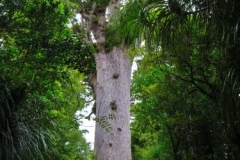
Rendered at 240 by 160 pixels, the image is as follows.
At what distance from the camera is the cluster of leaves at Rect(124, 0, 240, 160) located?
93.1 inches

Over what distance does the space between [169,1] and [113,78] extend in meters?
3.57

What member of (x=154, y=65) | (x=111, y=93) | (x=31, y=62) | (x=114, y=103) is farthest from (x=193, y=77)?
(x=111, y=93)

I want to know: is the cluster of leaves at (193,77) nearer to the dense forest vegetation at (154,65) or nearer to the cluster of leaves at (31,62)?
the dense forest vegetation at (154,65)

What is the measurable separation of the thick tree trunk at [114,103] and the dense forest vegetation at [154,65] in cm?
69

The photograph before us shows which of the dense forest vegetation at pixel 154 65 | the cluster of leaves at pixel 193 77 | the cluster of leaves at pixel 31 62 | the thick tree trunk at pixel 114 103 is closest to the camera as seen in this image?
the cluster of leaves at pixel 193 77

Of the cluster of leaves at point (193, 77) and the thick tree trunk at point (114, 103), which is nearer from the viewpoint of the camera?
the cluster of leaves at point (193, 77)

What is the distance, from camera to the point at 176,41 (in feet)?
10.2

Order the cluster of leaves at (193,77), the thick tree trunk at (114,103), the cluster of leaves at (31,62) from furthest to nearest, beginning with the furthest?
the thick tree trunk at (114,103) < the cluster of leaves at (31,62) < the cluster of leaves at (193,77)

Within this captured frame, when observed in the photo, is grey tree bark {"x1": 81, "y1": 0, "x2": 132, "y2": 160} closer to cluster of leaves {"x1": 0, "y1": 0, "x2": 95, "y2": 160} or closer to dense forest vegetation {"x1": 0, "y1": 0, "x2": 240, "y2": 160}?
dense forest vegetation {"x1": 0, "y1": 0, "x2": 240, "y2": 160}

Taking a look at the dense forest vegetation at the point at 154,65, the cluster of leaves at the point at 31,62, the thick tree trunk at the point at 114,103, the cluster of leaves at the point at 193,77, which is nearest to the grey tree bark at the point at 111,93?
the thick tree trunk at the point at 114,103

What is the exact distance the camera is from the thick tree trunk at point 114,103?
5406mm

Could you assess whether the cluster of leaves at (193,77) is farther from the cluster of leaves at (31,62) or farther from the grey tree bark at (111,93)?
the cluster of leaves at (31,62)

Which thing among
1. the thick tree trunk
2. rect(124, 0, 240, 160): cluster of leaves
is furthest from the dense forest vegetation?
the thick tree trunk

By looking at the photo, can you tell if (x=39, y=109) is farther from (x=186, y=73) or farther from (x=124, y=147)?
(x=124, y=147)
